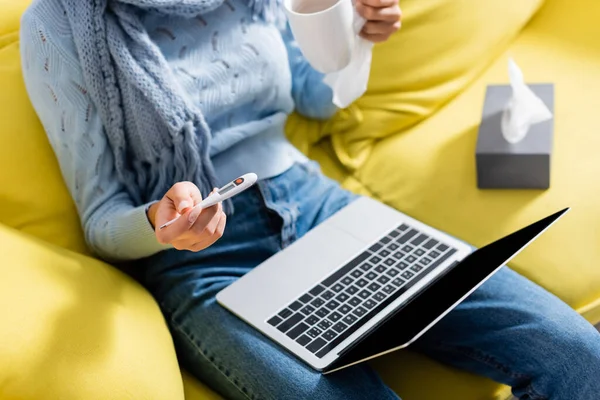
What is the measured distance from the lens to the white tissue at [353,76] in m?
1.30

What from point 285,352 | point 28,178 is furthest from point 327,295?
point 28,178

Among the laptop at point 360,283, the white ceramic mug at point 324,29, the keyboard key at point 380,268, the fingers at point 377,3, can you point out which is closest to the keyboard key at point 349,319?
the laptop at point 360,283

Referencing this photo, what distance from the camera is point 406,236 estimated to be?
131cm

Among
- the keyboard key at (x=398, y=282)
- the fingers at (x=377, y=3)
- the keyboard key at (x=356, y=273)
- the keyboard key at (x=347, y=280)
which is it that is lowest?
the keyboard key at (x=347, y=280)

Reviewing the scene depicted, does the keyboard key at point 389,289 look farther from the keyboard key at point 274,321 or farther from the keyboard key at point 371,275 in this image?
the keyboard key at point 274,321

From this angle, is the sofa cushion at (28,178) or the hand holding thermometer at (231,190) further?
the sofa cushion at (28,178)

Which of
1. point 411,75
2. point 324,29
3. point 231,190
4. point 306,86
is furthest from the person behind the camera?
point 411,75

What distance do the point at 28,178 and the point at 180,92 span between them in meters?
0.27

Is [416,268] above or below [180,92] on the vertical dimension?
below

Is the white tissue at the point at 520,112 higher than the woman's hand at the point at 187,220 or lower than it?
lower

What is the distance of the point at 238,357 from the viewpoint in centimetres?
114

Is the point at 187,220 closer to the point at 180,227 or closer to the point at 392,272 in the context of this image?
the point at 180,227

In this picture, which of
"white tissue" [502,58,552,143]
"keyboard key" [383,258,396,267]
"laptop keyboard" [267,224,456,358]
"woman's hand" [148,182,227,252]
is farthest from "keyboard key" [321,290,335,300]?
"white tissue" [502,58,552,143]

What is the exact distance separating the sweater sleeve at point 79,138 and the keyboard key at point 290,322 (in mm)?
202
